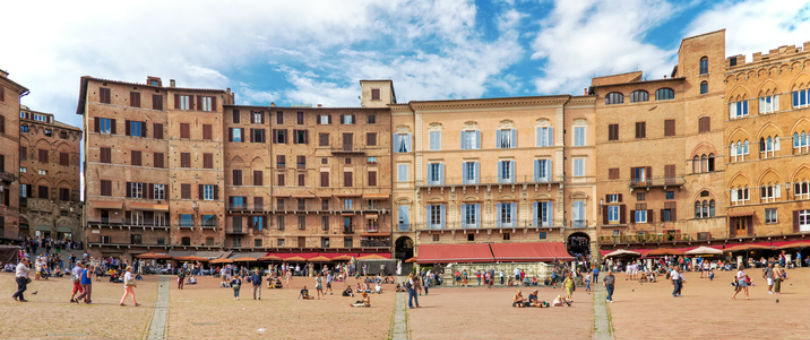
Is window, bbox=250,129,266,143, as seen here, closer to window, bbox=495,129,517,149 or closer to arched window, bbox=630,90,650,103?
window, bbox=495,129,517,149

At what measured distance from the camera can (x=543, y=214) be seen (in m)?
59.9

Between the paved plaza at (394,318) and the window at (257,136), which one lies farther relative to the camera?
the window at (257,136)

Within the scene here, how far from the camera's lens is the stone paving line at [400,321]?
18312mm

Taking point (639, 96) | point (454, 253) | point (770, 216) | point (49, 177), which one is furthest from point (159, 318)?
point (49, 177)

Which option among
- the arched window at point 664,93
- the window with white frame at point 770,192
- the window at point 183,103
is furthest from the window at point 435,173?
the window with white frame at point 770,192

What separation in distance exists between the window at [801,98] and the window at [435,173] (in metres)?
29.9

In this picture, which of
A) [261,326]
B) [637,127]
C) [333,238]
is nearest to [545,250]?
[637,127]

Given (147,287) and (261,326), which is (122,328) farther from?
(147,287)

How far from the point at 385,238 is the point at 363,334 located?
142ft

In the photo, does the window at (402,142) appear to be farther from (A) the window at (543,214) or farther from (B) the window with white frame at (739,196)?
(B) the window with white frame at (739,196)

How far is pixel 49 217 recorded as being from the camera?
65.8 m

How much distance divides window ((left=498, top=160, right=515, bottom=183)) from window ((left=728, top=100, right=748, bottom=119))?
62.4 ft

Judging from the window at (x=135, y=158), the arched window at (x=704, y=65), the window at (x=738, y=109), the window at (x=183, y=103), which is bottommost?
the window at (x=135, y=158)

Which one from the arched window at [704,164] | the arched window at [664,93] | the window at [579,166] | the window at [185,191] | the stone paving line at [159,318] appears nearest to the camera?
the stone paving line at [159,318]
